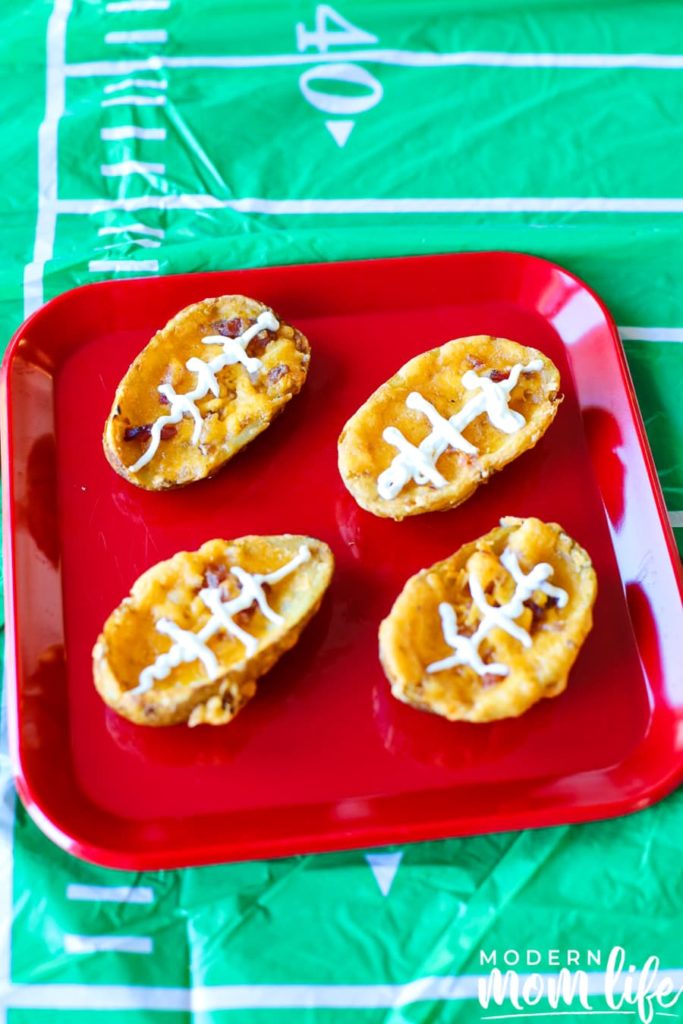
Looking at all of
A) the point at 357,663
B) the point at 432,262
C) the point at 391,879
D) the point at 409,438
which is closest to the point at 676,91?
the point at 432,262

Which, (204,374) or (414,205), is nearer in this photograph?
(204,374)

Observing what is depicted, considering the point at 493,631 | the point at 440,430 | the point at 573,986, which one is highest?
the point at 440,430

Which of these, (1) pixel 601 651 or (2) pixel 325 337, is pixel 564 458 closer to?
→ (1) pixel 601 651

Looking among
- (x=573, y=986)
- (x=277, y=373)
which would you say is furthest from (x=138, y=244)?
(x=573, y=986)

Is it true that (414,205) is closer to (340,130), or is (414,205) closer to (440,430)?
(340,130)

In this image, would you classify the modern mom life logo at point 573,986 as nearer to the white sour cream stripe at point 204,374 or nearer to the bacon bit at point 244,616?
the bacon bit at point 244,616

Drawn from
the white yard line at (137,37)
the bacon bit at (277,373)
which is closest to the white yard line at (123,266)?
the bacon bit at (277,373)
